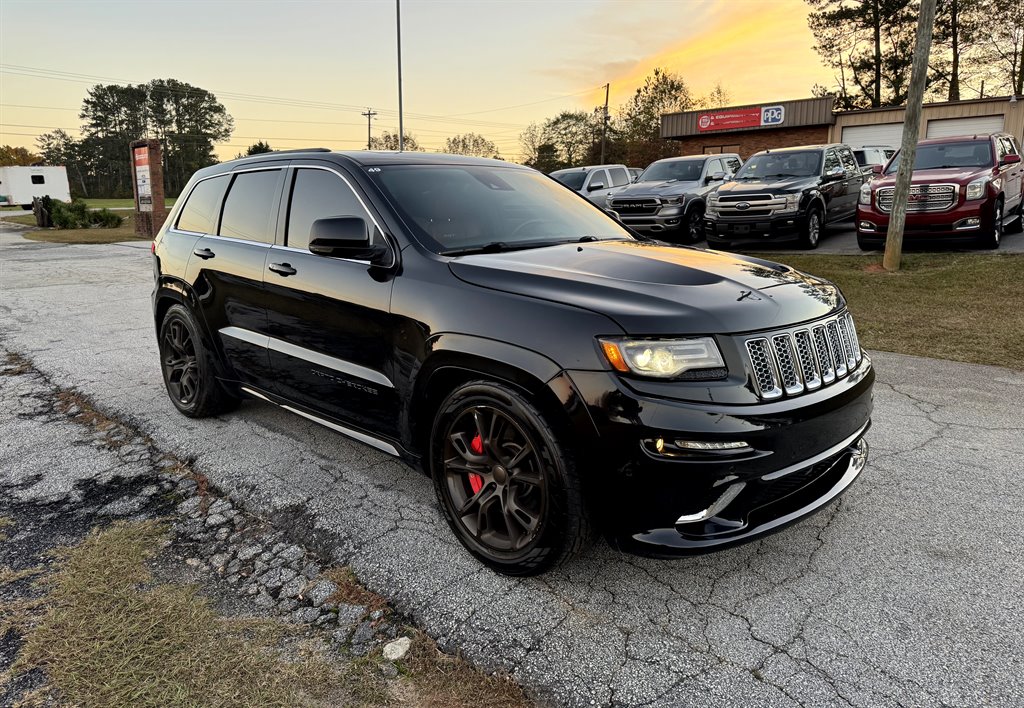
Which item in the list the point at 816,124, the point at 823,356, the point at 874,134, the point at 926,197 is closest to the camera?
the point at 823,356

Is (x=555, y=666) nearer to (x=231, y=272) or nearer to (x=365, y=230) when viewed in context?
(x=365, y=230)

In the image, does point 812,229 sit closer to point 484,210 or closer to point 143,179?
point 484,210

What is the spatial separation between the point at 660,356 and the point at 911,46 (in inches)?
1813

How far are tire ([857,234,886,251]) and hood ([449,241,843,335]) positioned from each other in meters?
10.4

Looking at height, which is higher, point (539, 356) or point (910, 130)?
point (910, 130)

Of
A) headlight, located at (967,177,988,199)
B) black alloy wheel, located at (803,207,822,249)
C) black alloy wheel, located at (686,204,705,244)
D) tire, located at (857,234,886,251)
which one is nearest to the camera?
headlight, located at (967,177,988,199)

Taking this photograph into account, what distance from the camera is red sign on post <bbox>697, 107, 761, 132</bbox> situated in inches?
1271

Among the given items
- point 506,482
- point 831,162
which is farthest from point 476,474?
point 831,162

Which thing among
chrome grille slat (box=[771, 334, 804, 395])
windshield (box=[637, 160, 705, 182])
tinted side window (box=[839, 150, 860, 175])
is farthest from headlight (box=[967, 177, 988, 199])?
chrome grille slat (box=[771, 334, 804, 395])

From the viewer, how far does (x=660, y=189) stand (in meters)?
14.8

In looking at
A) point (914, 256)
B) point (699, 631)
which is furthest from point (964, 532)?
point (914, 256)

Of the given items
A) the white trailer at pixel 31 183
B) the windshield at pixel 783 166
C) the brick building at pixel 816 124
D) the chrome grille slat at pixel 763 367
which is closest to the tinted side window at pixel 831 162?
the windshield at pixel 783 166

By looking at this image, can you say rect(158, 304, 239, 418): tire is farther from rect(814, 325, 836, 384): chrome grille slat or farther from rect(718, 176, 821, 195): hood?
rect(718, 176, 821, 195): hood

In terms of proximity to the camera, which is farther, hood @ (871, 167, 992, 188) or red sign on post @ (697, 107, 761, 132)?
red sign on post @ (697, 107, 761, 132)
